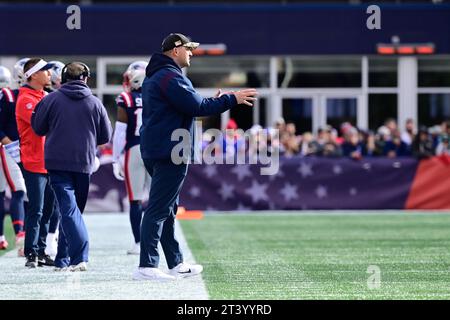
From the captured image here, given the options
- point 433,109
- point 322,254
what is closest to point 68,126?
point 322,254

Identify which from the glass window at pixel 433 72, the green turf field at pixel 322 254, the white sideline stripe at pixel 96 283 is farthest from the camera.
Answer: the glass window at pixel 433 72

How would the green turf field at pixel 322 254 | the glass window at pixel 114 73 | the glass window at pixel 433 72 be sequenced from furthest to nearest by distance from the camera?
the glass window at pixel 433 72
the glass window at pixel 114 73
the green turf field at pixel 322 254

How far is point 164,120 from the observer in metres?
9.39

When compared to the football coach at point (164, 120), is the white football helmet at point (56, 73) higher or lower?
higher

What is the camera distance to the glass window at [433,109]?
29.9 m

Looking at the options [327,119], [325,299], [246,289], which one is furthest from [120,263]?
[327,119]

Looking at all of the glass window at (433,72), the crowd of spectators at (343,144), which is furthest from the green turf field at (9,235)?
the glass window at (433,72)

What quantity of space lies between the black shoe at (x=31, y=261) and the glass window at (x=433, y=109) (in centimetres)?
2026

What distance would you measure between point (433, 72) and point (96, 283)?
22.0 meters

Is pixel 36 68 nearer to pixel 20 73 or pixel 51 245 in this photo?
pixel 20 73

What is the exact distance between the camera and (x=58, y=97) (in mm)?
10117

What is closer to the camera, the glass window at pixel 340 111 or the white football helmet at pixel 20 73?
the white football helmet at pixel 20 73

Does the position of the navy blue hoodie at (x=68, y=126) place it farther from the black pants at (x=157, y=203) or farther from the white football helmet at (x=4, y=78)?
the white football helmet at (x=4, y=78)

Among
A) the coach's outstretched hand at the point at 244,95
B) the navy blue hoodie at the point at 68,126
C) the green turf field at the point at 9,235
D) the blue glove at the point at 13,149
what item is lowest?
the green turf field at the point at 9,235
